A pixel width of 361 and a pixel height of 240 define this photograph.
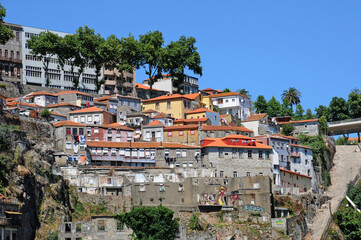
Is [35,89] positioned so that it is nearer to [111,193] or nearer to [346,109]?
[111,193]

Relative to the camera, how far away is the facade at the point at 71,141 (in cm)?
10112

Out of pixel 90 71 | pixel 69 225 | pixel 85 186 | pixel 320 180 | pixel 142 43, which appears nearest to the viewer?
pixel 69 225

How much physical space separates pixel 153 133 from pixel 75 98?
19.9 meters

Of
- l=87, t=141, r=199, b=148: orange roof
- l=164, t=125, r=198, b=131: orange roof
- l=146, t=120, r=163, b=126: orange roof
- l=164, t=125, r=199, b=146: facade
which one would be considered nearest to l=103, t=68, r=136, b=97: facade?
l=146, t=120, r=163, b=126: orange roof

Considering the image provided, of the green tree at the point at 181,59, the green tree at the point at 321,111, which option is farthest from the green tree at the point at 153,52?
the green tree at the point at 321,111

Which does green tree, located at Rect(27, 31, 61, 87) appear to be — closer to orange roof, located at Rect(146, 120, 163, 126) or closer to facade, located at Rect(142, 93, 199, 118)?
facade, located at Rect(142, 93, 199, 118)

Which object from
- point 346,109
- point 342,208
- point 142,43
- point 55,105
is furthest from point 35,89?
point 346,109

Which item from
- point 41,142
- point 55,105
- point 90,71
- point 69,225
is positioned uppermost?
point 90,71

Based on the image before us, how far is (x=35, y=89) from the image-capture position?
130000 mm

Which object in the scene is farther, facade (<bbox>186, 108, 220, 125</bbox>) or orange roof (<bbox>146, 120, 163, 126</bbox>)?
facade (<bbox>186, 108, 220, 125</bbox>)

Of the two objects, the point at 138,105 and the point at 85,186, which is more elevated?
the point at 138,105

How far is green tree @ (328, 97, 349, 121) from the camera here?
160 metres

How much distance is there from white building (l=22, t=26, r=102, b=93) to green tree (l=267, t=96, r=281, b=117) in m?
38.7

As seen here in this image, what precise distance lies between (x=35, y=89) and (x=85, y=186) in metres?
41.7
